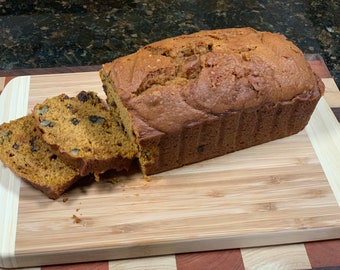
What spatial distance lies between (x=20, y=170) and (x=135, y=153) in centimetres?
49

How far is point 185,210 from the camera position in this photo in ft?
6.73

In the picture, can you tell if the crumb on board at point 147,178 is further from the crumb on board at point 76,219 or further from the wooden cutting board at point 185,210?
the crumb on board at point 76,219

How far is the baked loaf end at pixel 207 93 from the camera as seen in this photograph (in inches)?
80.4

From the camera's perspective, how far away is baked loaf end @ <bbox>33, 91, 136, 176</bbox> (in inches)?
80.9

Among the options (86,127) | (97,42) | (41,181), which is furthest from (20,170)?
(97,42)

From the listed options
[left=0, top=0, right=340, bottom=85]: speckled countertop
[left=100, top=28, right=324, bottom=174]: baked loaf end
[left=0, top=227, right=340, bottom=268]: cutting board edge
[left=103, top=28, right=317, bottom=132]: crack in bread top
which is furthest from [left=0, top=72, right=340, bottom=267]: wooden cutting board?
[left=0, top=0, right=340, bottom=85]: speckled countertop

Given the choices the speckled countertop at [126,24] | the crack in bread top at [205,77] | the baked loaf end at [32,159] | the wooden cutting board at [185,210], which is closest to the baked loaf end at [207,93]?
the crack in bread top at [205,77]

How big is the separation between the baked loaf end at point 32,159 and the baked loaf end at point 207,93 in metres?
0.34

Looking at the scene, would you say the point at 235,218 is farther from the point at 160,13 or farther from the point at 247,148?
the point at 160,13

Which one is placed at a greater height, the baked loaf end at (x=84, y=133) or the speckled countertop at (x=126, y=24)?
the baked loaf end at (x=84, y=133)

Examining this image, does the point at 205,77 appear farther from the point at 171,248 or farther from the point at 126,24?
the point at 126,24

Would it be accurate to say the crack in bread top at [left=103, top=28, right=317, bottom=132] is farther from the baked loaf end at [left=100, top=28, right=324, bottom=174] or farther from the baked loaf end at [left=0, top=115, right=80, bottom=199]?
the baked loaf end at [left=0, top=115, right=80, bottom=199]

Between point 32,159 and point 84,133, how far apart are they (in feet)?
0.82

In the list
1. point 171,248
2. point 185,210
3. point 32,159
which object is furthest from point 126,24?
point 171,248
